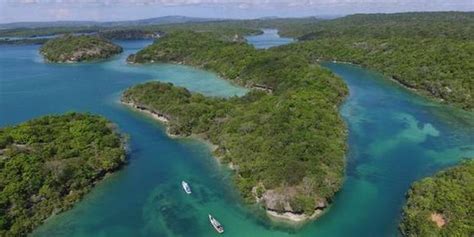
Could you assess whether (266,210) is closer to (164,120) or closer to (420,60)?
(164,120)

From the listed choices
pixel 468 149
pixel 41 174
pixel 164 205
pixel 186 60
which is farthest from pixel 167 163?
pixel 186 60

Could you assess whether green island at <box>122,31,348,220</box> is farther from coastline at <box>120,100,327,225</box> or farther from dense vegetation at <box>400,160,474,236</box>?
dense vegetation at <box>400,160,474,236</box>

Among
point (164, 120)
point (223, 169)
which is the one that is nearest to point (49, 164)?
point (223, 169)

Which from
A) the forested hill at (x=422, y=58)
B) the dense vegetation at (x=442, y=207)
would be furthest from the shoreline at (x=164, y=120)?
the forested hill at (x=422, y=58)

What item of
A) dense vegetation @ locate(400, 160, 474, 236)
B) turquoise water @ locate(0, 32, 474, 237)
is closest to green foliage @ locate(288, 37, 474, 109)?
turquoise water @ locate(0, 32, 474, 237)

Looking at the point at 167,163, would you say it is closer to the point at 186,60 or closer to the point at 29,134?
the point at 29,134

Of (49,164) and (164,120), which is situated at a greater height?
(49,164)
